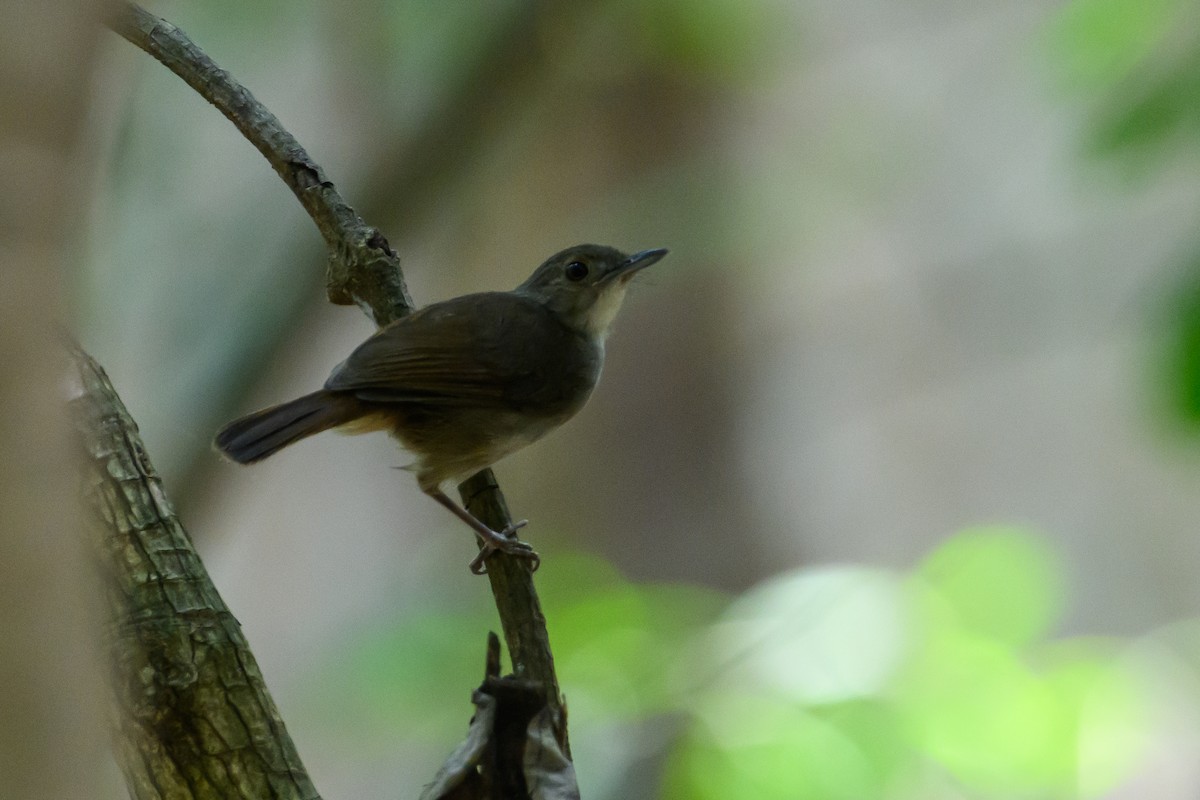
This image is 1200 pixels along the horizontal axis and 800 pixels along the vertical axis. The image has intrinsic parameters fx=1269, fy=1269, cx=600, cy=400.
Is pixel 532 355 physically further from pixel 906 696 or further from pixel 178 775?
pixel 178 775

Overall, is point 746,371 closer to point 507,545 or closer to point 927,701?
point 927,701

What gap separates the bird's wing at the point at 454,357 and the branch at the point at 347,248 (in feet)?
0.29

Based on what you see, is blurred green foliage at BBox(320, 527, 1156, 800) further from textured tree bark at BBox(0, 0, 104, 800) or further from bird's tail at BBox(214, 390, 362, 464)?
textured tree bark at BBox(0, 0, 104, 800)

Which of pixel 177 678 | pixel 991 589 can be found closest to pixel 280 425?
pixel 177 678

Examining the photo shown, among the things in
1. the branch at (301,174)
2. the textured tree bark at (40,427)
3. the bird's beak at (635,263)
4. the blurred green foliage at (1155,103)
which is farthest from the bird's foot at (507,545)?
the textured tree bark at (40,427)

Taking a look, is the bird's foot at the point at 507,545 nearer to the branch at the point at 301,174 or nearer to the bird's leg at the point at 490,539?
the bird's leg at the point at 490,539

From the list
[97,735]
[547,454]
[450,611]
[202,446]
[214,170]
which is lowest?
[97,735]

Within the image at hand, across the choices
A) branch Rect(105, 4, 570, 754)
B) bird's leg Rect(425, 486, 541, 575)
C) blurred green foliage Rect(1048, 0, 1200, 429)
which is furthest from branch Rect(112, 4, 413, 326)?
blurred green foliage Rect(1048, 0, 1200, 429)

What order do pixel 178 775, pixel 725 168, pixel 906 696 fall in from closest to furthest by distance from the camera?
pixel 178 775 → pixel 906 696 → pixel 725 168

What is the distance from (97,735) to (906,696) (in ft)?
8.70

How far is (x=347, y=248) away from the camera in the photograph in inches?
107

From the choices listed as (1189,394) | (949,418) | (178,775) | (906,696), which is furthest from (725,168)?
(178,775)

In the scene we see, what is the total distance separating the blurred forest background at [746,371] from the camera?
10.2 feet

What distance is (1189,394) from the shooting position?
1836 millimetres
